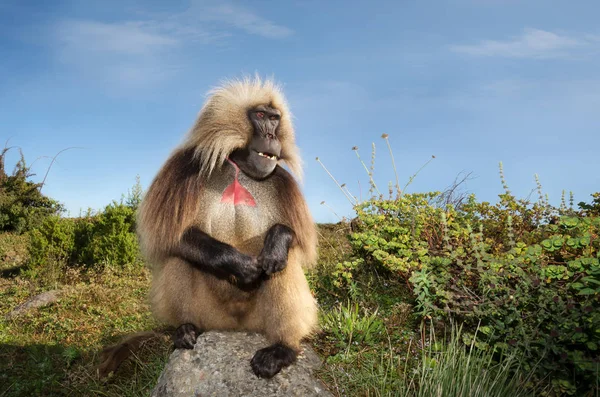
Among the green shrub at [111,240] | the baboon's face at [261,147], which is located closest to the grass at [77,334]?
the green shrub at [111,240]

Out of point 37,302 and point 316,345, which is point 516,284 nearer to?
point 316,345

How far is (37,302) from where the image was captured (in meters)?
8.43

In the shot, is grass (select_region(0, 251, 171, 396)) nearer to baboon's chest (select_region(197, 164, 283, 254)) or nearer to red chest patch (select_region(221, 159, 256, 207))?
baboon's chest (select_region(197, 164, 283, 254))

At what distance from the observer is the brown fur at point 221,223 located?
161 inches

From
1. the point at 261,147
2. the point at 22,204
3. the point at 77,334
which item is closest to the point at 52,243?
the point at 77,334

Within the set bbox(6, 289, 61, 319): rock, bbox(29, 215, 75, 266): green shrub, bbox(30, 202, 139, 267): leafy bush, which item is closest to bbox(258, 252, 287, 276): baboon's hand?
bbox(6, 289, 61, 319): rock

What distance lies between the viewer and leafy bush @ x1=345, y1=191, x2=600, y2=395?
3.92m

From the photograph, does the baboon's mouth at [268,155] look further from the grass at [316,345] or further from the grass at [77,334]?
the grass at [77,334]

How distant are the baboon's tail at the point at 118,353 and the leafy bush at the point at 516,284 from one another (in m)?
2.31

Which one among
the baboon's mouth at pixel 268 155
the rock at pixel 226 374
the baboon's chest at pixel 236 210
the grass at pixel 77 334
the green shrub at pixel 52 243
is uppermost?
the baboon's mouth at pixel 268 155

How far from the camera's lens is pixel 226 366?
13.6ft

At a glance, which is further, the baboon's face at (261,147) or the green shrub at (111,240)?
the green shrub at (111,240)

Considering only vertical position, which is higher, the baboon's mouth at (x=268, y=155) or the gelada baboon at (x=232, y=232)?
the baboon's mouth at (x=268, y=155)

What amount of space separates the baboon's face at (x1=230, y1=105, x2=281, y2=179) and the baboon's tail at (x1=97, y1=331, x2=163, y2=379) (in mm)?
2167
